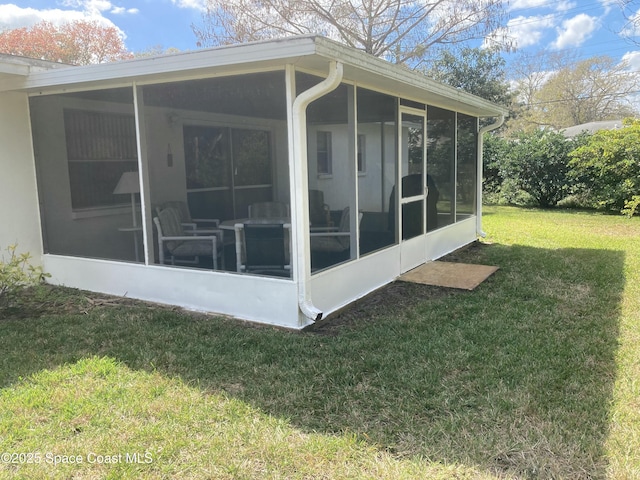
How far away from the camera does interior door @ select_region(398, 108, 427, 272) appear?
603cm

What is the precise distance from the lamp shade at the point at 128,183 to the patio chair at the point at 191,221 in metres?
0.57

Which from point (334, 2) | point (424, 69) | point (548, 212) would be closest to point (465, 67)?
point (424, 69)

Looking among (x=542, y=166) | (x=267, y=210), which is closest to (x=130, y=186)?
(x=267, y=210)

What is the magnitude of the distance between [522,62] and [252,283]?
3177cm

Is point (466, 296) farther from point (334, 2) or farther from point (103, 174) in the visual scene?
point (334, 2)

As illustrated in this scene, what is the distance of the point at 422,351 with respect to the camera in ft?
12.4

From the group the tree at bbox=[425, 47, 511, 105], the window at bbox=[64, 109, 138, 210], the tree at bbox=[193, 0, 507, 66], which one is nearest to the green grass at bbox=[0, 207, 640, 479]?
the window at bbox=[64, 109, 138, 210]

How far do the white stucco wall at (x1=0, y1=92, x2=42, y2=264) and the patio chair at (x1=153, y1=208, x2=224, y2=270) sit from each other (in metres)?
1.52

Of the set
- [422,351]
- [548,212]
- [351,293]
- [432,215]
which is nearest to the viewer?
[422,351]

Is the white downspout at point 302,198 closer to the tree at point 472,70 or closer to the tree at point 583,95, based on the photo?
the tree at point 472,70

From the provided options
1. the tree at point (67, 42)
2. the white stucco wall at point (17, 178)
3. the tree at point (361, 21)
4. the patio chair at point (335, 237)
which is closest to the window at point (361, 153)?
the patio chair at point (335, 237)

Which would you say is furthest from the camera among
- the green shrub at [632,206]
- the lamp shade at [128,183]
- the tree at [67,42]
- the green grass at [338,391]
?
the tree at [67,42]

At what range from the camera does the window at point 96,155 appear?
5215mm

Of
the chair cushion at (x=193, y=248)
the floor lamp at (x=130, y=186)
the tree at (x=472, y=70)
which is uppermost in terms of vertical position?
the tree at (x=472, y=70)
